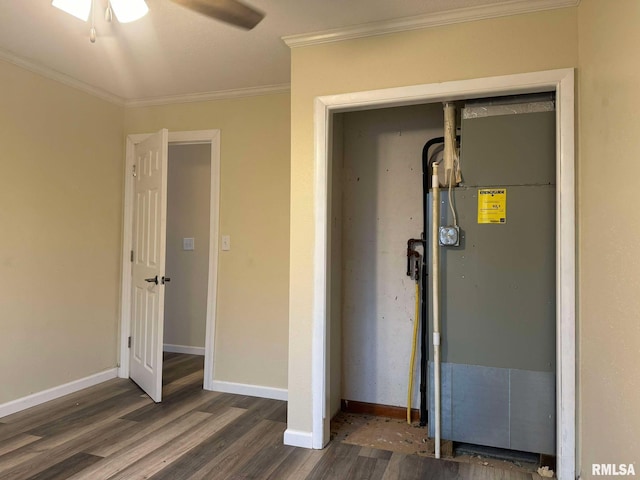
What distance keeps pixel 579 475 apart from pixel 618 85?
173 centimetres

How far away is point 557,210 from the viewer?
2.01m

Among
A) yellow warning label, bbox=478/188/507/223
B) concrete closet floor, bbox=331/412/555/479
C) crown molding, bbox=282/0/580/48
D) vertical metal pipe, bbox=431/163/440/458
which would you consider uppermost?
crown molding, bbox=282/0/580/48

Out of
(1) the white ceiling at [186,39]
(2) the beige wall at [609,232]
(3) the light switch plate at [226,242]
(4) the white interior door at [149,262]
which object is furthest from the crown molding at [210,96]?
(2) the beige wall at [609,232]

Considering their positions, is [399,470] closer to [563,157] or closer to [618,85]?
[563,157]

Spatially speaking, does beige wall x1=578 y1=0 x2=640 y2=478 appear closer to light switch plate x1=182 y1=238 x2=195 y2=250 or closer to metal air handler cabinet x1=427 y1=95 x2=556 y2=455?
metal air handler cabinet x1=427 y1=95 x2=556 y2=455

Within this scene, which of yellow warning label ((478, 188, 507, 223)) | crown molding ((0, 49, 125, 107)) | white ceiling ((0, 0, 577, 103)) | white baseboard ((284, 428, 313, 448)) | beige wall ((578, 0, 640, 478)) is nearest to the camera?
beige wall ((578, 0, 640, 478))

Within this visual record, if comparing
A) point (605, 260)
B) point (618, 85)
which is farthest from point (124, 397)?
point (618, 85)

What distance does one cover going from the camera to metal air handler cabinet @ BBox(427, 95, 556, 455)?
2.12 meters

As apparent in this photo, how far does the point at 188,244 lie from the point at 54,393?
1.93 metres

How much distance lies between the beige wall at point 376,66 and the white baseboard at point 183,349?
7.56 feet

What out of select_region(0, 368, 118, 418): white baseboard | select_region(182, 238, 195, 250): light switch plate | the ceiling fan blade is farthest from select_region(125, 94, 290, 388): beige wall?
the ceiling fan blade

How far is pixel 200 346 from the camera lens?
443 centimetres

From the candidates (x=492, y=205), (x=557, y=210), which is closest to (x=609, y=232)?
(x=557, y=210)

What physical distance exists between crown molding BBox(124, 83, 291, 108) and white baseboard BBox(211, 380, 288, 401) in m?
2.27
